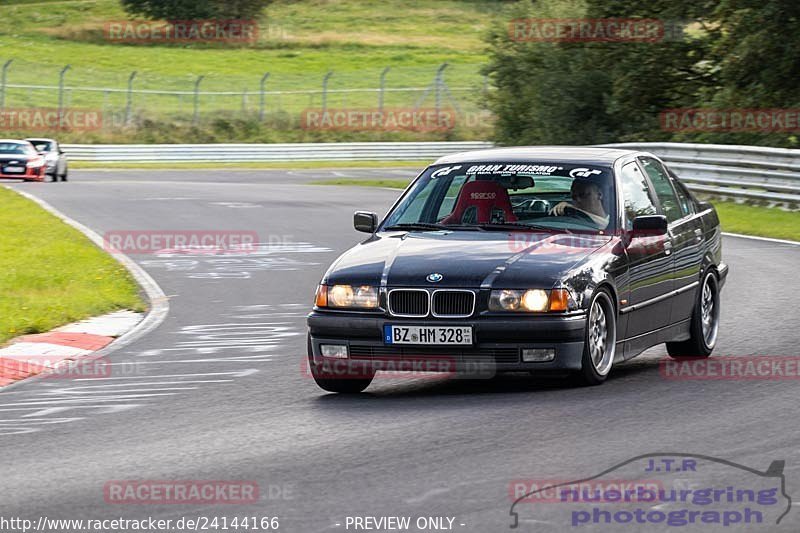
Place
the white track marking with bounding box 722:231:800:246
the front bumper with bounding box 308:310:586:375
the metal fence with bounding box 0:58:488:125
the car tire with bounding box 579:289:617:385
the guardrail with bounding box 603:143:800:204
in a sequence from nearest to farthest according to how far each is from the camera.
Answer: the front bumper with bounding box 308:310:586:375
the car tire with bounding box 579:289:617:385
the white track marking with bounding box 722:231:800:246
the guardrail with bounding box 603:143:800:204
the metal fence with bounding box 0:58:488:125

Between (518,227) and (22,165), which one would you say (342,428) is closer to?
(518,227)

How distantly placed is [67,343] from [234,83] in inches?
2321

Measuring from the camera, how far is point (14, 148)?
38.7 m

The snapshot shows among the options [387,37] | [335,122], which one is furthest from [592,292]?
[387,37]

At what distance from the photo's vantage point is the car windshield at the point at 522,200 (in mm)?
9305

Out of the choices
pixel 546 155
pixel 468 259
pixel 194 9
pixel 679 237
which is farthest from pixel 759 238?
pixel 194 9

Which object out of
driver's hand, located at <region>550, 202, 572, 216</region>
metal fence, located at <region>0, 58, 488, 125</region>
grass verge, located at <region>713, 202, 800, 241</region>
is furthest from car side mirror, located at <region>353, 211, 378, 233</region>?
metal fence, located at <region>0, 58, 488, 125</region>

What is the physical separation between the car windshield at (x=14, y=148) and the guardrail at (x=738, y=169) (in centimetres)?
1705

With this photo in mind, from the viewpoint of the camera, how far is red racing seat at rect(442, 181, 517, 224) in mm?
9391

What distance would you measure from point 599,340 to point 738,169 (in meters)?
18.6

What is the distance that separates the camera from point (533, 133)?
41.6 metres

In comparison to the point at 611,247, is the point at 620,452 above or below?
below

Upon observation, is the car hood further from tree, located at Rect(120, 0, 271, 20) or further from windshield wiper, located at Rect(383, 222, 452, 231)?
tree, located at Rect(120, 0, 271, 20)

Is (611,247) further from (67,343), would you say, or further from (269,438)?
(67,343)
